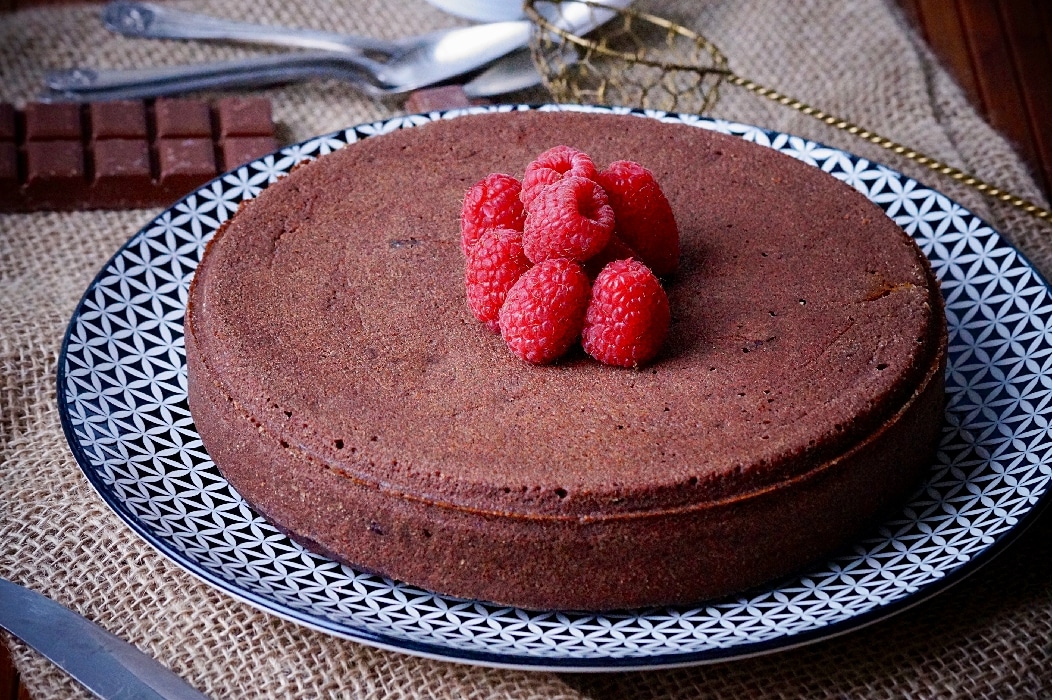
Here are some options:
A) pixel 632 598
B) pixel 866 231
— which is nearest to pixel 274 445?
pixel 632 598

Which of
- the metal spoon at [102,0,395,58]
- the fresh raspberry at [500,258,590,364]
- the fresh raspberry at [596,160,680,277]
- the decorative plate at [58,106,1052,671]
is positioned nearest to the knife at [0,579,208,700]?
the decorative plate at [58,106,1052,671]

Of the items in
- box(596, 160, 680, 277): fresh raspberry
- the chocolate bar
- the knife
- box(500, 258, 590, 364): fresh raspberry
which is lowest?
the knife

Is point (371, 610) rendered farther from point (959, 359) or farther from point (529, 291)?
point (959, 359)

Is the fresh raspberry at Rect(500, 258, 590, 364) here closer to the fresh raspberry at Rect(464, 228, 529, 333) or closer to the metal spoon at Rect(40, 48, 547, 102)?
the fresh raspberry at Rect(464, 228, 529, 333)

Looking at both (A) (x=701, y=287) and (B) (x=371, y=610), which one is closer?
(B) (x=371, y=610)

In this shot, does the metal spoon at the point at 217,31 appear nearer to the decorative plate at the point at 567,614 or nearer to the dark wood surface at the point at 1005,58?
the decorative plate at the point at 567,614
